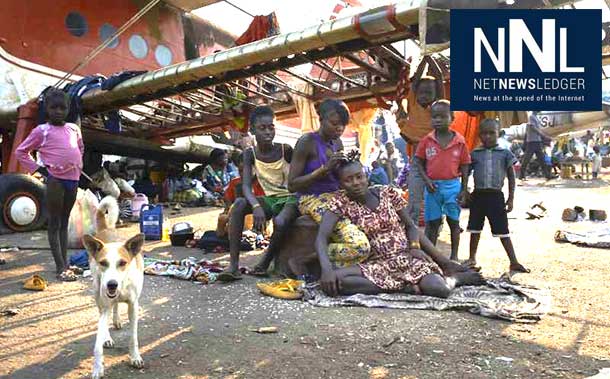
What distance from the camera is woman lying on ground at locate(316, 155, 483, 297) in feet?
13.2

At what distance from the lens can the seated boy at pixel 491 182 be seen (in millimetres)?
5148

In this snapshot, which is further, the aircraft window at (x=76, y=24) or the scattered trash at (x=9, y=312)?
the aircraft window at (x=76, y=24)

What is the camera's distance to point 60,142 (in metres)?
4.79

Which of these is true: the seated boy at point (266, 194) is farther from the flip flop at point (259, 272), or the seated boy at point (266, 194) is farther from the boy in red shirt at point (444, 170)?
the boy in red shirt at point (444, 170)

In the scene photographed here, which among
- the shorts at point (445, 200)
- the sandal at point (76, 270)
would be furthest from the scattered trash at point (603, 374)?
the sandal at point (76, 270)

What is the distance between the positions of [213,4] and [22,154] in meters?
9.67

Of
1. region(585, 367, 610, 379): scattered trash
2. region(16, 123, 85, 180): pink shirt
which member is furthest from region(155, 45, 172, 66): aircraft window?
region(585, 367, 610, 379): scattered trash

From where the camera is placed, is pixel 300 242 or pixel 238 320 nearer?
pixel 238 320

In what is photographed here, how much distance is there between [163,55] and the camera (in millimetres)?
12430

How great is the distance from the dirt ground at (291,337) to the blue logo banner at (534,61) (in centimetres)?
209

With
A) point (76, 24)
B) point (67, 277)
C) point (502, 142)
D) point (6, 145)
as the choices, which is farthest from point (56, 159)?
point (502, 142)

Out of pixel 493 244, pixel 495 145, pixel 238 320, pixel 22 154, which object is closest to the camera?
pixel 238 320

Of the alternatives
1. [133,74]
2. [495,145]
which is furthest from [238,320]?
[133,74]

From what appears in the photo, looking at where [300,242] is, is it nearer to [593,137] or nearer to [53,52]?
[53,52]
